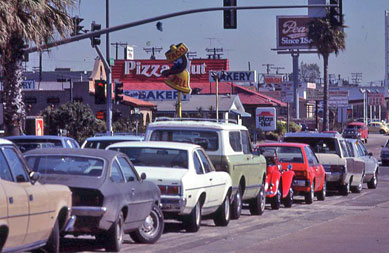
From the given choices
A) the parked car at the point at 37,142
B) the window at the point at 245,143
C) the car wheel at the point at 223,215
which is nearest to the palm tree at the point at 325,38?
the parked car at the point at 37,142

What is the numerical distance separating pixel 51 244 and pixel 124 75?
88952 millimetres

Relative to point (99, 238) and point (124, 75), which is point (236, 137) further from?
point (124, 75)

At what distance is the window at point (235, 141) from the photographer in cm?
1866

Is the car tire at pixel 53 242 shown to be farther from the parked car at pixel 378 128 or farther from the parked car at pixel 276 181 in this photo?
the parked car at pixel 378 128

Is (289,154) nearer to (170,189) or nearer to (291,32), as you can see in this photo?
(170,189)

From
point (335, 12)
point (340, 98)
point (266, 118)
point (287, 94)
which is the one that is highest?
point (335, 12)

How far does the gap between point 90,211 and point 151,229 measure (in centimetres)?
235

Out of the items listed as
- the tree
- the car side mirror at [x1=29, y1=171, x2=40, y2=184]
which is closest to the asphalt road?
the car side mirror at [x1=29, y1=171, x2=40, y2=184]

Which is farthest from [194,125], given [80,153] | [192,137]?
[80,153]

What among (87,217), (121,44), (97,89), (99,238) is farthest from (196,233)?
(121,44)

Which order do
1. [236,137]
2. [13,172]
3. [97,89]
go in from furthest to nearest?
[97,89], [236,137], [13,172]

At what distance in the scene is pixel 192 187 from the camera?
15523mm

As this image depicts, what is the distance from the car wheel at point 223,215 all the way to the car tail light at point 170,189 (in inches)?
91.9

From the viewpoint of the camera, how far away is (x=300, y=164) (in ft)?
78.6
